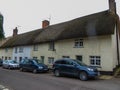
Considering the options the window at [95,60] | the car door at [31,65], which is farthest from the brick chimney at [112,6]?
the car door at [31,65]

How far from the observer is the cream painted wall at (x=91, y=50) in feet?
60.5

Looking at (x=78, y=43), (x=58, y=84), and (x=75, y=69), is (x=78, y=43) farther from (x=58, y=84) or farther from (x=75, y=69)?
(x=58, y=84)

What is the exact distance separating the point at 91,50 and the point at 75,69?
17.3ft

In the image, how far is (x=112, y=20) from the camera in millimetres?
19078

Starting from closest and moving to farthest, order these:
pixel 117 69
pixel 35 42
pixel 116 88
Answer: pixel 116 88, pixel 117 69, pixel 35 42

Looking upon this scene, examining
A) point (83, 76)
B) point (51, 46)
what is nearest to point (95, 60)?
point (83, 76)

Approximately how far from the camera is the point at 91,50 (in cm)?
2012

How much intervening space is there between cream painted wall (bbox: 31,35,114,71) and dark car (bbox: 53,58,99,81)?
12.2 feet

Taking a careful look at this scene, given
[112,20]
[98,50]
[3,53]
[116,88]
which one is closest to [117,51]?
[98,50]

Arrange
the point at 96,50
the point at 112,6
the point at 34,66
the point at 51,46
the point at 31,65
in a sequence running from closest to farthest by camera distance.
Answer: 1. the point at 96,50
2. the point at 34,66
3. the point at 112,6
4. the point at 31,65
5. the point at 51,46

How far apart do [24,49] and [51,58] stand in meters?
9.07

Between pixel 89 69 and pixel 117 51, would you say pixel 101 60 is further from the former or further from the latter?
pixel 89 69

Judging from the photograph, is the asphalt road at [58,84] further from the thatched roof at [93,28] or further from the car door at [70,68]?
the thatched roof at [93,28]

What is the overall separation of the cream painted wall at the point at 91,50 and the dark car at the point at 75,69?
12.2ft
